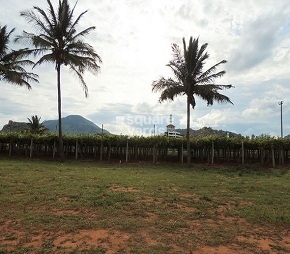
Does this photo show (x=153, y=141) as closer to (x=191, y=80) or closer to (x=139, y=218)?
(x=191, y=80)

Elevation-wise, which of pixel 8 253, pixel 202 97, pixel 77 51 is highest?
pixel 77 51

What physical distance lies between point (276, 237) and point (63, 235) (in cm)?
499

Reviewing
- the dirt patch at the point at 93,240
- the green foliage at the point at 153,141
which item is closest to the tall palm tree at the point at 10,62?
the green foliage at the point at 153,141

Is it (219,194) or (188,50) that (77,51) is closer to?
(188,50)

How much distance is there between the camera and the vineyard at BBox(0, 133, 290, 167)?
81.7 ft

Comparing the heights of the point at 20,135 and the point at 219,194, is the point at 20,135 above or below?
above

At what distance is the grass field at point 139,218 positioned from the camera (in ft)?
21.5

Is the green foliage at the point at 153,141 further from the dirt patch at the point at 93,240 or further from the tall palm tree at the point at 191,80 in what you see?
the dirt patch at the point at 93,240

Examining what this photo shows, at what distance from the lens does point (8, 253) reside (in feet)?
19.5

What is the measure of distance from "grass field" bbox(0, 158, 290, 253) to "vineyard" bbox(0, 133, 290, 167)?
12.1m

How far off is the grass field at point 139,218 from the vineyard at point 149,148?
12.1 m

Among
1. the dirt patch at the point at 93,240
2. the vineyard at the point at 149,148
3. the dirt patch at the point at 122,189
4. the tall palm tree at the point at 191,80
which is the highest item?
the tall palm tree at the point at 191,80

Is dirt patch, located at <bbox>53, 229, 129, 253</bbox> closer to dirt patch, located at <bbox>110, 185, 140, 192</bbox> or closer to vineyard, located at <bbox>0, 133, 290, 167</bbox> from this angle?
dirt patch, located at <bbox>110, 185, 140, 192</bbox>

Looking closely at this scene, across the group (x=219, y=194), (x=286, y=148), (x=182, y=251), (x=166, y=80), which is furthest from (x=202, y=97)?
(x=182, y=251)
